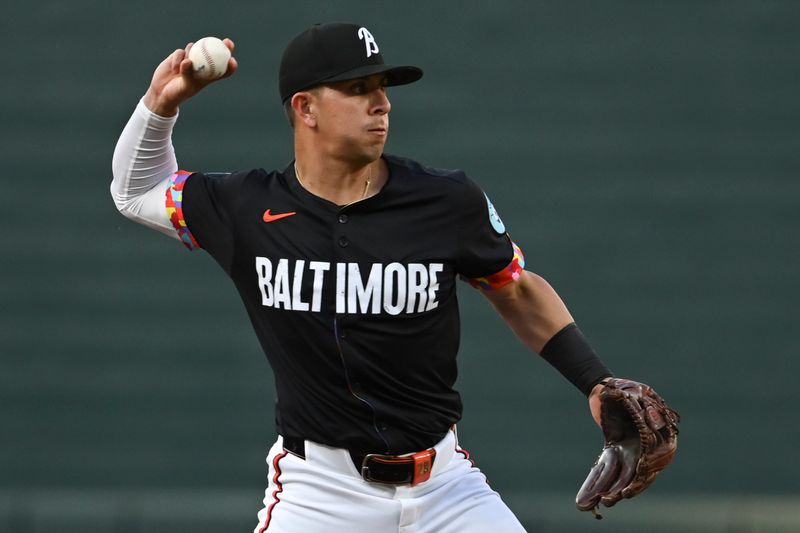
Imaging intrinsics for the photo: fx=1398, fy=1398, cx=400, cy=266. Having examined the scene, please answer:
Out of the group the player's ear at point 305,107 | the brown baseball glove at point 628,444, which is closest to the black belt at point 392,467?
the brown baseball glove at point 628,444

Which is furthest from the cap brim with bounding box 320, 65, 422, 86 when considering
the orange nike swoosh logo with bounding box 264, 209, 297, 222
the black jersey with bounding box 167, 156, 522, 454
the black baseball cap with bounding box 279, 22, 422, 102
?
the orange nike swoosh logo with bounding box 264, 209, 297, 222

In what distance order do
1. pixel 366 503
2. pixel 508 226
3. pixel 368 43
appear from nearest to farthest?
pixel 366 503
pixel 368 43
pixel 508 226

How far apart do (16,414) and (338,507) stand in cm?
383

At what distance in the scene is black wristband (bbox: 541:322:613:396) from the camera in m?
4.11

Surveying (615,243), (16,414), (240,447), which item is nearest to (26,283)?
(16,414)

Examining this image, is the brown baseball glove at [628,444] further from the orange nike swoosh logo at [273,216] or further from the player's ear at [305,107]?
the player's ear at [305,107]

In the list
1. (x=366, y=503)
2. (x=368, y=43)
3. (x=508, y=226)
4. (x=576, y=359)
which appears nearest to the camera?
(x=366, y=503)

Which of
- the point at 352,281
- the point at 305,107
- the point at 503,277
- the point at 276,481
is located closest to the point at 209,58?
the point at 305,107

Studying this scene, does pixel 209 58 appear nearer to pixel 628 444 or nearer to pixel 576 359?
pixel 576 359

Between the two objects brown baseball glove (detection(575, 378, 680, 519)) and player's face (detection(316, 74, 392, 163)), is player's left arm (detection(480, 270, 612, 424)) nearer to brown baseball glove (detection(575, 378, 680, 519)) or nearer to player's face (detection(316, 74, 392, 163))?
brown baseball glove (detection(575, 378, 680, 519))

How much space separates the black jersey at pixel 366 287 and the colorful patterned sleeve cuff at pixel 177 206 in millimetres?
93

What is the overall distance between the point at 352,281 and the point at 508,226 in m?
3.35

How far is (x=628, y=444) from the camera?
401 cm

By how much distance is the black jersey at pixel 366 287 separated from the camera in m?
3.96
